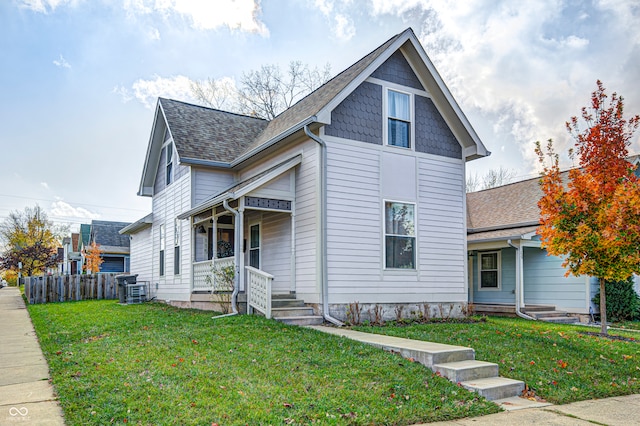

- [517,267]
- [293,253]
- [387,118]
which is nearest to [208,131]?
[293,253]

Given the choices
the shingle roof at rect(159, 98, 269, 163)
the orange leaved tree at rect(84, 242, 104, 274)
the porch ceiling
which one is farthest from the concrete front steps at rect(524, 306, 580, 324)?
the orange leaved tree at rect(84, 242, 104, 274)

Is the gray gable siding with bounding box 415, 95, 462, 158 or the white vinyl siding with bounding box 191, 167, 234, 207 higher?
the gray gable siding with bounding box 415, 95, 462, 158

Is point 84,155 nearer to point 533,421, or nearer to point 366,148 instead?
point 366,148

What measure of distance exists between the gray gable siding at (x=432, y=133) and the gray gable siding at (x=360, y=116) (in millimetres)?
1311

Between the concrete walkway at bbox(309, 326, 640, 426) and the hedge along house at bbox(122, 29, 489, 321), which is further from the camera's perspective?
the hedge along house at bbox(122, 29, 489, 321)

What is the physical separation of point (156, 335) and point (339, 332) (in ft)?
10.7

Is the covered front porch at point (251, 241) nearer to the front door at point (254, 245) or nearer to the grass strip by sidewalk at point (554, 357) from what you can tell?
the front door at point (254, 245)

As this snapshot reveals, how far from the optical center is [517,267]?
1586 centimetres

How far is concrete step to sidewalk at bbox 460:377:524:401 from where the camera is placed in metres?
6.22

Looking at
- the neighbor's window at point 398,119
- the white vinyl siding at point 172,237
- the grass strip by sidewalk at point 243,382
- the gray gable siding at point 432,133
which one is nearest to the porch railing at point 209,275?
the white vinyl siding at point 172,237

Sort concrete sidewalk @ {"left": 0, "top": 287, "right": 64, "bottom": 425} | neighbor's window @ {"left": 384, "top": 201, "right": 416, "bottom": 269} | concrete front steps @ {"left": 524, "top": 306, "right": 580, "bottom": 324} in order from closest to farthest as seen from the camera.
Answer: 1. concrete sidewalk @ {"left": 0, "top": 287, "right": 64, "bottom": 425}
2. neighbor's window @ {"left": 384, "top": 201, "right": 416, "bottom": 269}
3. concrete front steps @ {"left": 524, "top": 306, "right": 580, "bottom": 324}

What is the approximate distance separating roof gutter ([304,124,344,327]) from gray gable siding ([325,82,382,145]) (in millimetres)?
475

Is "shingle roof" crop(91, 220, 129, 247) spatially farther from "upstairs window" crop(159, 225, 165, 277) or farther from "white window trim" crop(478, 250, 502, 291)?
"white window trim" crop(478, 250, 502, 291)

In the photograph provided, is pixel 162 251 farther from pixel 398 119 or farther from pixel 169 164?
pixel 398 119
